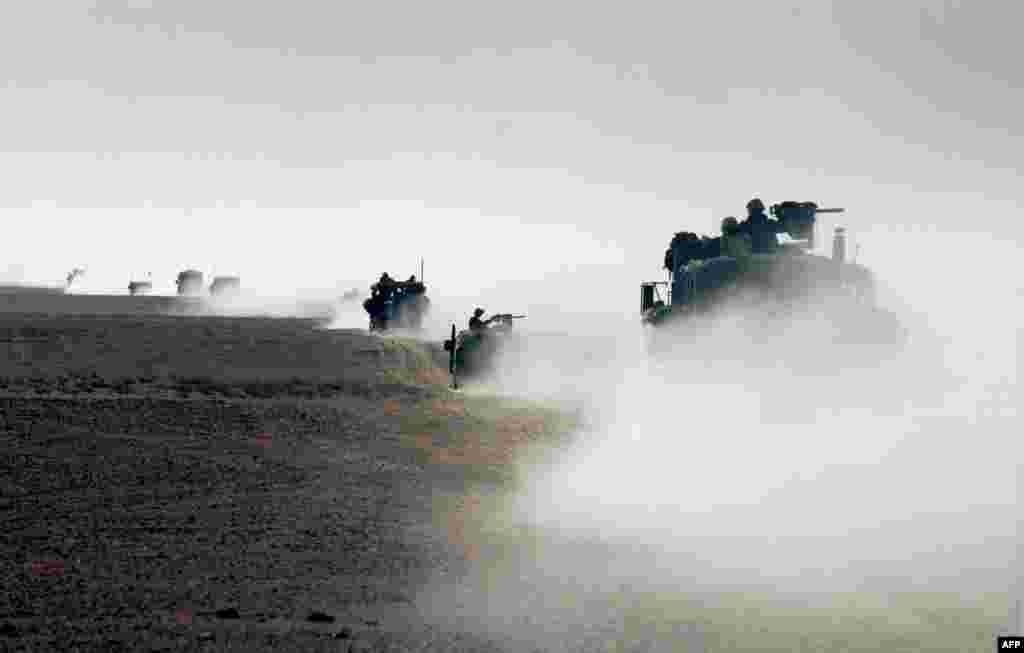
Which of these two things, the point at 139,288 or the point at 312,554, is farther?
the point at 139,288

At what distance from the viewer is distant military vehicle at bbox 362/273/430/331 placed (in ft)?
193

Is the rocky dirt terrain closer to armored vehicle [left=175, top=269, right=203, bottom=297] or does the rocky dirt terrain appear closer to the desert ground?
the desert ground

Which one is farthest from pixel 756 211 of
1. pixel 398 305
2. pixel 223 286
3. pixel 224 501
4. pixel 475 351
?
pixel 223 286

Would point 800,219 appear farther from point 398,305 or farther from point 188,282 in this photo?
point 188,282

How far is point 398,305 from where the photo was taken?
→ 58.9 m

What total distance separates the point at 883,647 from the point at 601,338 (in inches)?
1761

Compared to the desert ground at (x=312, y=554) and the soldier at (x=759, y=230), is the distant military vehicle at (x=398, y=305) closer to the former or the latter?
the desert ground at (x=312, y=554)

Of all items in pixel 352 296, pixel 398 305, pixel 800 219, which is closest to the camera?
pixel 800 219

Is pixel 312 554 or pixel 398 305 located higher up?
pixel 398 305

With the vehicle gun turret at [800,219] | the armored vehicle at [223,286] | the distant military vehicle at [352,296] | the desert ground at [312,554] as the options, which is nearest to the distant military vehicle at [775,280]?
the vehicle gun turret at [800,219]

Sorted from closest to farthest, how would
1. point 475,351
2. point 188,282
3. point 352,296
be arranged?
point 475,351 → point 352,296 → point 188,282

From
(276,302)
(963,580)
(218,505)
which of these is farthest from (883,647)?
(276,302)

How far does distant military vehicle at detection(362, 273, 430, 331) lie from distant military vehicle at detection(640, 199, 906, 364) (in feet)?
108

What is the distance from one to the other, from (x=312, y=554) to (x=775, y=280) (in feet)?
39.7
